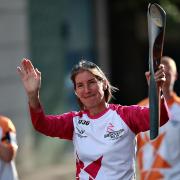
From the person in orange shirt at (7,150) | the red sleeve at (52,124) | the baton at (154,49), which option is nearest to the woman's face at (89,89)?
the red sleeve at (52,124)

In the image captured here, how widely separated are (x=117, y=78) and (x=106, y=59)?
139 centimetres

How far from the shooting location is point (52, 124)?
5688mm

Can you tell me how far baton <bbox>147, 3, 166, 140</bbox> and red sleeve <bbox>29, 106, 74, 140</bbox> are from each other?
0.86 meters

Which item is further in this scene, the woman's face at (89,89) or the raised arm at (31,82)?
the woman's face at (89,89)

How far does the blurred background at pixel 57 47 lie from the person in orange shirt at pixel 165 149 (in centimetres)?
581

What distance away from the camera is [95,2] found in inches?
601

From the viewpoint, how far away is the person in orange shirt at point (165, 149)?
23.0 ft

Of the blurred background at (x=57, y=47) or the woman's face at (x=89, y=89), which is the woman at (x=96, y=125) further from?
the blurred background at (x=57, y=47)

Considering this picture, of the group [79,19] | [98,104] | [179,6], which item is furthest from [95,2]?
[98,104]

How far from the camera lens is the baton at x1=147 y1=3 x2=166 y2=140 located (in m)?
5.02

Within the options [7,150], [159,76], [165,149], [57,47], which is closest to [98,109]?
[159,76]

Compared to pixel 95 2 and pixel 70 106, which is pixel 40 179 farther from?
pixel 95 2

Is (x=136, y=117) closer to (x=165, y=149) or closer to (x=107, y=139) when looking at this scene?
(x=107, y=139)

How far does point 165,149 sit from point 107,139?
1574 millimetres
